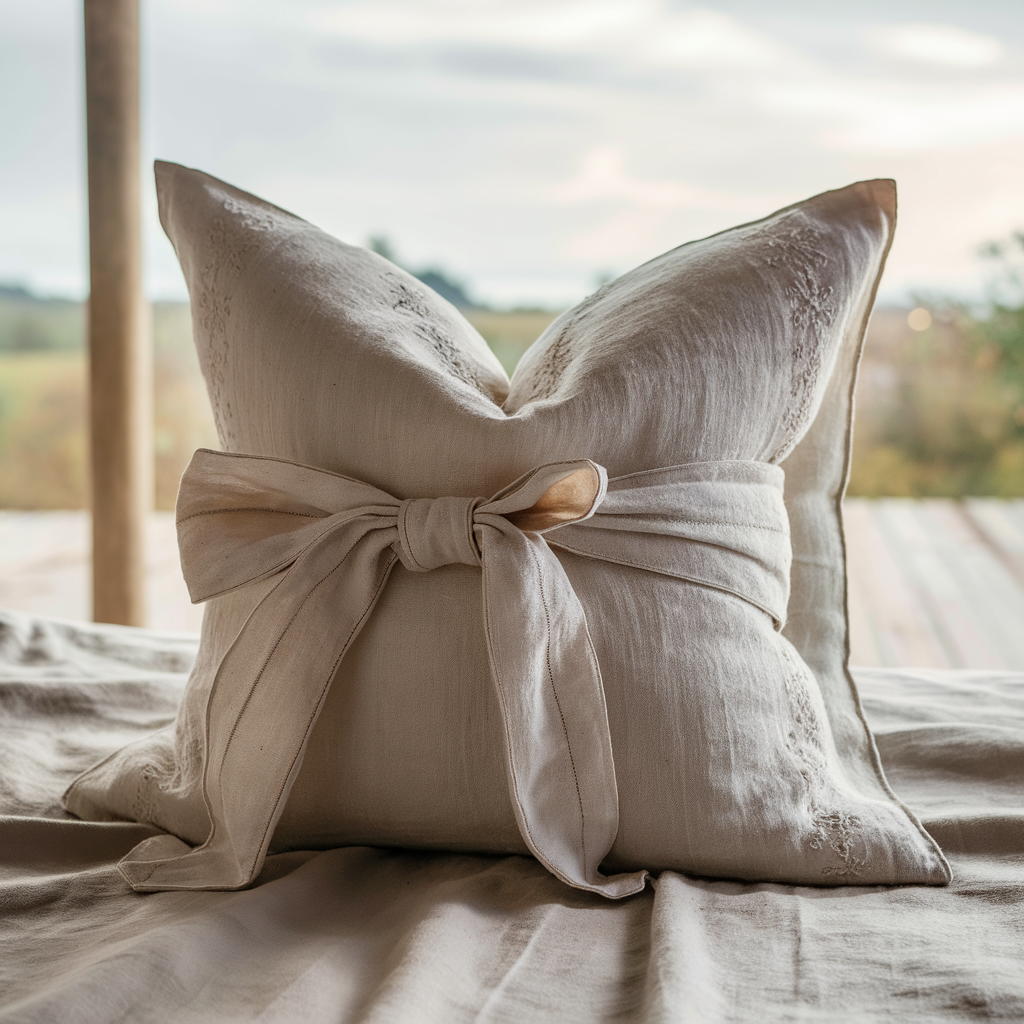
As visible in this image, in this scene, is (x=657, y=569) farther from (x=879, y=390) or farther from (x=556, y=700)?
→ (x=879, y=390)

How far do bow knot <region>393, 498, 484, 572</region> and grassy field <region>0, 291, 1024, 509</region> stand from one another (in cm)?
214

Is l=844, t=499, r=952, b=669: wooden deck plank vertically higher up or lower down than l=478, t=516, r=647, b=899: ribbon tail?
lower down

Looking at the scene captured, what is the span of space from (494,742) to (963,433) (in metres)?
2.68

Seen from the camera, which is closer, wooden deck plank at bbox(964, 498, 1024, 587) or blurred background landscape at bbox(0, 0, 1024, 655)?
blurred background landscape at bbox(0, 0, 1024, 655)


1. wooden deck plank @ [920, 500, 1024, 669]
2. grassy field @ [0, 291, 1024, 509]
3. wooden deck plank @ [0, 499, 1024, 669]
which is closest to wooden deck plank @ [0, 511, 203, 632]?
wooden deck plank @ [0, 499, 1024, 669]

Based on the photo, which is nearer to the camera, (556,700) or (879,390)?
(556,700)

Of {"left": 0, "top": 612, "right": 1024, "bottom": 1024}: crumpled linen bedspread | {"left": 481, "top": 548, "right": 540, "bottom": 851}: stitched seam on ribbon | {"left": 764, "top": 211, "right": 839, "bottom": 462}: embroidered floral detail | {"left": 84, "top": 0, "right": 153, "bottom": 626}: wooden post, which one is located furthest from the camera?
{"left": 84, "top": 0, "right": 153, "bottom": 626}: wooden post

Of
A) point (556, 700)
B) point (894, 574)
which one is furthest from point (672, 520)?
point (894, 574)

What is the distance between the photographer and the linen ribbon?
616 millimetres

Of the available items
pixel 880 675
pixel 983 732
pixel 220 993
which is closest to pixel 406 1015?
pixel 220 993

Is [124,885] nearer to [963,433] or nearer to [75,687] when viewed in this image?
[75,687]

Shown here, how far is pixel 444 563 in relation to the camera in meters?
0.65

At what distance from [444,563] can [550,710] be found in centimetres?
12

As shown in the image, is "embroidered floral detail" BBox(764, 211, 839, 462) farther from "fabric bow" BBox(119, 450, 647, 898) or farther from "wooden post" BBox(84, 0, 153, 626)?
"wooden post" BBox(84, 0, 153, 626)
